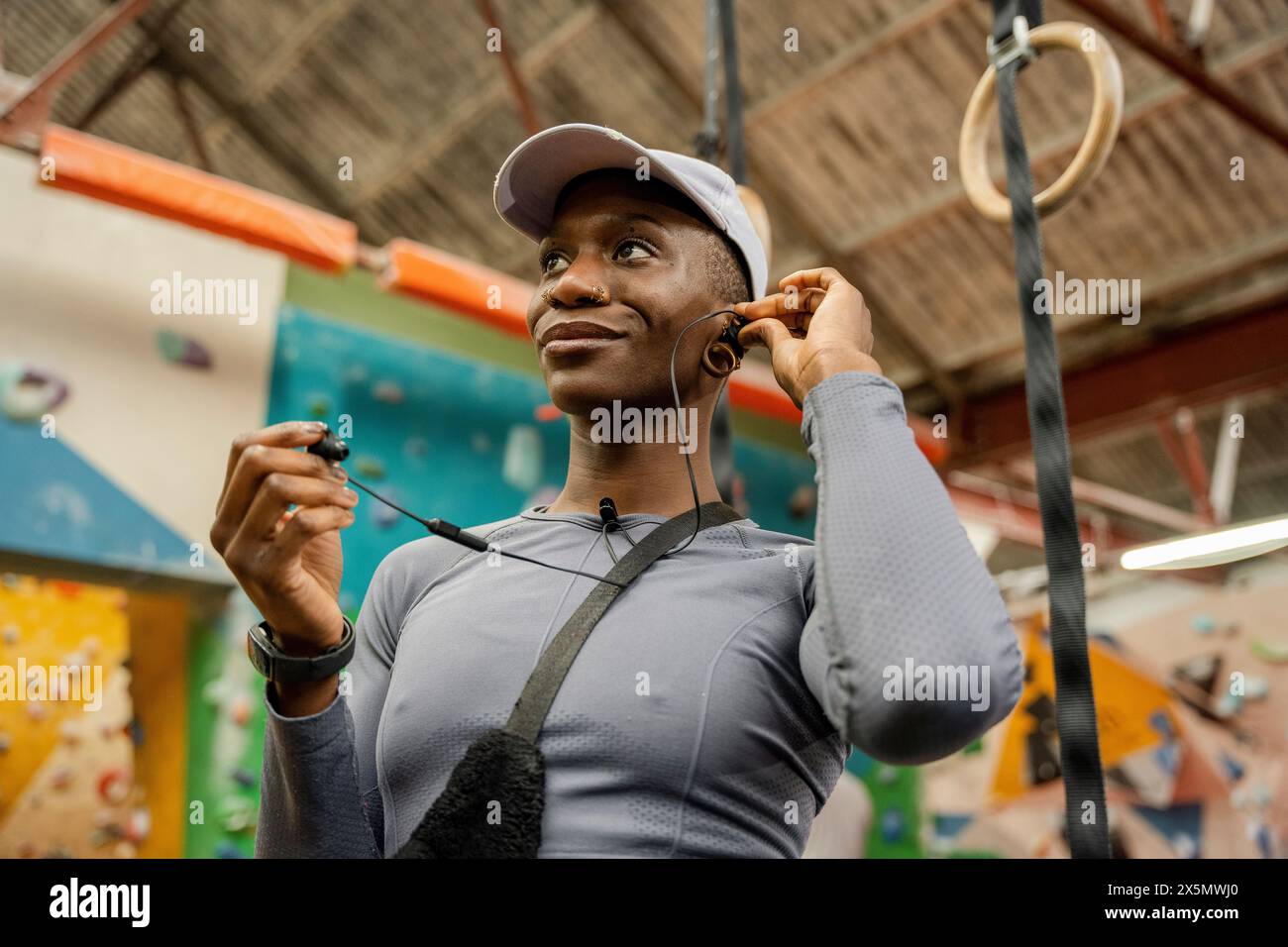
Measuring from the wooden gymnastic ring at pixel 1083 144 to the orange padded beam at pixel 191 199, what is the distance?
2.87m

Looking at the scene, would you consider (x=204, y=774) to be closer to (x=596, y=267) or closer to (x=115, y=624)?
(x=115, y=624)

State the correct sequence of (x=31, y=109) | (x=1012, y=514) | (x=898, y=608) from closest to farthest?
(x=898, y=608) < (x=31, y=109) < (x=1012, y=514)

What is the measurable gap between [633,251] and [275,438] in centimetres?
48

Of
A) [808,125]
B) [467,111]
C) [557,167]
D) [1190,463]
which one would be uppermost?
[467,111]

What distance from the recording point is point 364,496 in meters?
3.82

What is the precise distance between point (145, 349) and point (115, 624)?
94 centimetres

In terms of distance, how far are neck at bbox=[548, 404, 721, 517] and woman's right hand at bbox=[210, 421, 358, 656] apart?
38 cm

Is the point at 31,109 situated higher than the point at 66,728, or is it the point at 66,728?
the point at 31,109

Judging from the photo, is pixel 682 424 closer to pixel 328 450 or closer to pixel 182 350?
pixel 328 450

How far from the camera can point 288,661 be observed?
989mm

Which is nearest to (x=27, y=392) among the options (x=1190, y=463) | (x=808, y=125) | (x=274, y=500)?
(x=274, y=500)

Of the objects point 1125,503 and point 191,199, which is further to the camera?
point 1125,503
